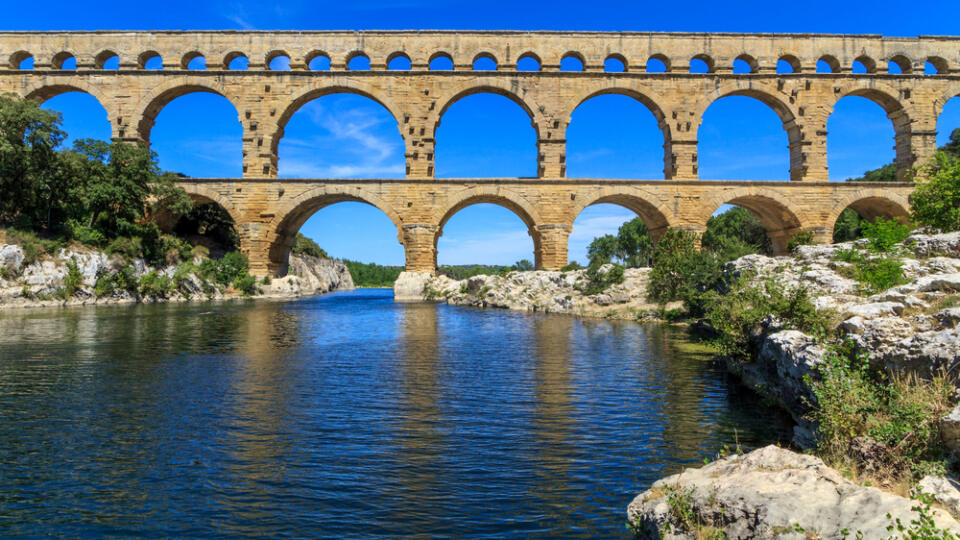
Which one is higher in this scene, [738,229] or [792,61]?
[792,61]

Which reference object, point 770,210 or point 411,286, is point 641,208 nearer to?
point 770,210

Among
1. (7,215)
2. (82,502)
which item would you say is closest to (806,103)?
(82,502)

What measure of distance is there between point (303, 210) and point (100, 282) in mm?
10945

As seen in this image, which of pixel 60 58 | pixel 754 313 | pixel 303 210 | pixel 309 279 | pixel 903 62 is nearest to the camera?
pixel 754 313

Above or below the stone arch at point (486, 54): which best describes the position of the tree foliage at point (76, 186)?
below

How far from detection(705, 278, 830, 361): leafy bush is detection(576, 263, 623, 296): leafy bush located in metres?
13.3

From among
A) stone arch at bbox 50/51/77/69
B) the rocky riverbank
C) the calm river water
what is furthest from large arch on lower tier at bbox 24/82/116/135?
the calm river water

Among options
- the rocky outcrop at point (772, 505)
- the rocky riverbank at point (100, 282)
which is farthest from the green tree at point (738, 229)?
the rocky outcrop at point (772, 505)

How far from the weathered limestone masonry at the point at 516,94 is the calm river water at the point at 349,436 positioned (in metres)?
20.0

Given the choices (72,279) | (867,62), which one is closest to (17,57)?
(72,279)

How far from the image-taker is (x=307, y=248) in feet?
210

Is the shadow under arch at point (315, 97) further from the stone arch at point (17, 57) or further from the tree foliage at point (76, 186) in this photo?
the stone arch at point (17, 57)

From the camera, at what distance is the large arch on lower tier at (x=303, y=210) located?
3100 cm

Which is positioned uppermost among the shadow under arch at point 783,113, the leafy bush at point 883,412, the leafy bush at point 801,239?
the shadow under arch at point 783,113
